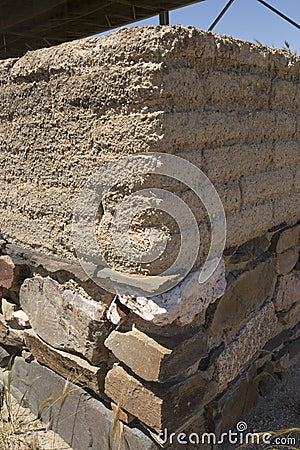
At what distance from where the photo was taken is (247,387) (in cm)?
205

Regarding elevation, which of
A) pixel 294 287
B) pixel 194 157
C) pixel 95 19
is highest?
pixel 95 19

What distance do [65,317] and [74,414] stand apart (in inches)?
16.1

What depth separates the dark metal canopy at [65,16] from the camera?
4.94 m

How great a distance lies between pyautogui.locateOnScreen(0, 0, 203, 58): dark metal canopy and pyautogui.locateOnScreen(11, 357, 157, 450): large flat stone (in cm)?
408

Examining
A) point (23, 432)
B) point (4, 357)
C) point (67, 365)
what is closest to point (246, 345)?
point (67, 365)

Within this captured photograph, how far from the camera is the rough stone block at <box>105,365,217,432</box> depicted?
5.05 feet

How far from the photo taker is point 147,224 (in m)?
1.50

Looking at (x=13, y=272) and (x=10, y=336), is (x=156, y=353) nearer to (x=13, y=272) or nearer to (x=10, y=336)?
(x=13, y=272)

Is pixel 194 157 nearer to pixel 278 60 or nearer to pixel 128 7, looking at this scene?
pixel 278 60

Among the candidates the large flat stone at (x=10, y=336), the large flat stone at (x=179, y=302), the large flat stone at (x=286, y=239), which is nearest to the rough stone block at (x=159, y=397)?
the large flat stone at (x=179, y=302)

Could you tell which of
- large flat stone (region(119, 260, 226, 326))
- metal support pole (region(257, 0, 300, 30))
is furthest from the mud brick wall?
metal support pole (region(257, 0, 300, 30))

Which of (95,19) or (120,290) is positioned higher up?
(95,19)

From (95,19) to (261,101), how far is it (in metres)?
4.37

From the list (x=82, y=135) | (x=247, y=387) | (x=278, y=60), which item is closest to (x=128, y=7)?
(x=278, y=60)
